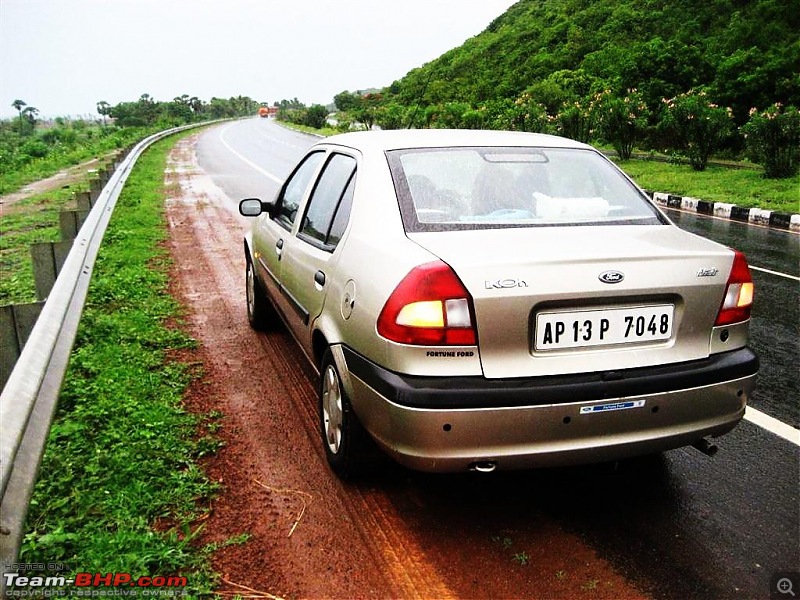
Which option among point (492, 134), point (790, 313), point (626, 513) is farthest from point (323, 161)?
point (790, 313)

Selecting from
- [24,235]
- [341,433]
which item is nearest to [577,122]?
[24,235]

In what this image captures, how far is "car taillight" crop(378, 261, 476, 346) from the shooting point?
2.63m

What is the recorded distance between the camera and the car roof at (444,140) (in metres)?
3.61

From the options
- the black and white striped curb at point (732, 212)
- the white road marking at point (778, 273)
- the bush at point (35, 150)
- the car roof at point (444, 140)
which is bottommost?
the bush at point (35, 150)

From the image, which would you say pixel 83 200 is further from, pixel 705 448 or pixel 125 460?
pixel 705 448

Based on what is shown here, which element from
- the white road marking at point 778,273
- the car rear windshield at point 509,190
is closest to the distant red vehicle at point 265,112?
the white road marking at point 778,273

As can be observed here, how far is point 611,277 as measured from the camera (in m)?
2.69

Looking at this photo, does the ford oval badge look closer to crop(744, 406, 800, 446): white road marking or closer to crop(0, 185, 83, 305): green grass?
crop(744, 406, 800, 446): white road marking

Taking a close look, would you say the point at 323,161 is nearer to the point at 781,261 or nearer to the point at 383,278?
the point at 383,278

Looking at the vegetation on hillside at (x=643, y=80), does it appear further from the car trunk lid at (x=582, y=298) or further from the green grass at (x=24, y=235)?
the green grass at (x=24, y=235)

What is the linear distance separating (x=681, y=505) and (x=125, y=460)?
2574 millimetres

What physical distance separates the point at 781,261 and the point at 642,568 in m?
6.46

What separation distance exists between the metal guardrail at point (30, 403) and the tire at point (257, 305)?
1393 mm

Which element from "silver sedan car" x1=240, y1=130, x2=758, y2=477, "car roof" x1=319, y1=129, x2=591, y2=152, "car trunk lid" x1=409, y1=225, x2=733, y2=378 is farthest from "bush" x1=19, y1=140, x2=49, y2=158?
"car trunk lid" x1=409, y1=225, x2=733, y2=378
